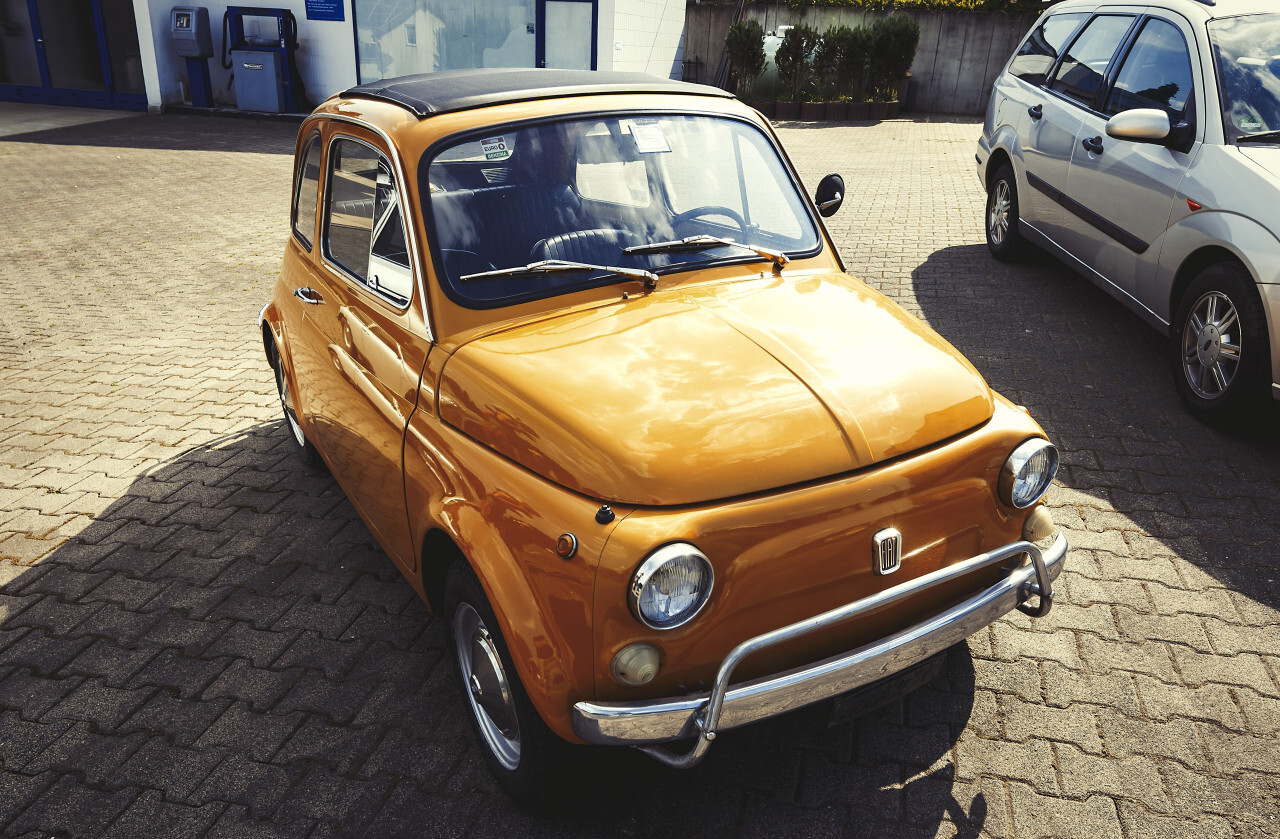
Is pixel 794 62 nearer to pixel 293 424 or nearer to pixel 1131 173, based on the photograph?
pixel 1131 173

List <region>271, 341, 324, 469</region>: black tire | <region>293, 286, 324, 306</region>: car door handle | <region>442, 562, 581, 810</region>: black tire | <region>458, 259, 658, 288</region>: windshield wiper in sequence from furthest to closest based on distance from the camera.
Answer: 1. <region>271, 341, 324, 469</region>: black tire
2. <region>293, 286, 324, 306</region>: car door handle
3. <region>458, 259, 658, 288</region>: windshield wiper
4. <region>442, 562, 581, 810</region>: black tire

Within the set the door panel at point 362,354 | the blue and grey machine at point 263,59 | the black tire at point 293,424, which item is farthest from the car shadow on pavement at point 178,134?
the door panel at point 362,354

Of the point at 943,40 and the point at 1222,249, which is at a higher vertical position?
the point at 943,40

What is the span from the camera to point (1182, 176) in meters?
5.06

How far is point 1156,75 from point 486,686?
5.57 metres

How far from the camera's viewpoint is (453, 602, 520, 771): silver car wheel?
8.54ft

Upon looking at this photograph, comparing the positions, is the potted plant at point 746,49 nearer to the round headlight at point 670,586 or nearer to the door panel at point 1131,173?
the door panel at point 1131,173

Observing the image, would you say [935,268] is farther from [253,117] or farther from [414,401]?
[253,117]

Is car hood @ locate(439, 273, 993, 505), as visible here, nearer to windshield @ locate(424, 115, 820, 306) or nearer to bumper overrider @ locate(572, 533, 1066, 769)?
windshield @ locate(424, 115, 820, 306)

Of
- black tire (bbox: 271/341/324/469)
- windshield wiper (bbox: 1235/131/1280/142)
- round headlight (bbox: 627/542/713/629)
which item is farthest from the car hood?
windshield wiper (bbox: 1235/131/1280/142)

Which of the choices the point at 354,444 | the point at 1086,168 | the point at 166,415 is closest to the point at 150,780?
the point at 354,444

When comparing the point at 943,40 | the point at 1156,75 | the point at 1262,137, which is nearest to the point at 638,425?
the point at 1262,137

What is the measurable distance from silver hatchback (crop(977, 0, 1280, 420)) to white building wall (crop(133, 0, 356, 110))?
1379cm

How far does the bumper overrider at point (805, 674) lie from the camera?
211 centimetres
